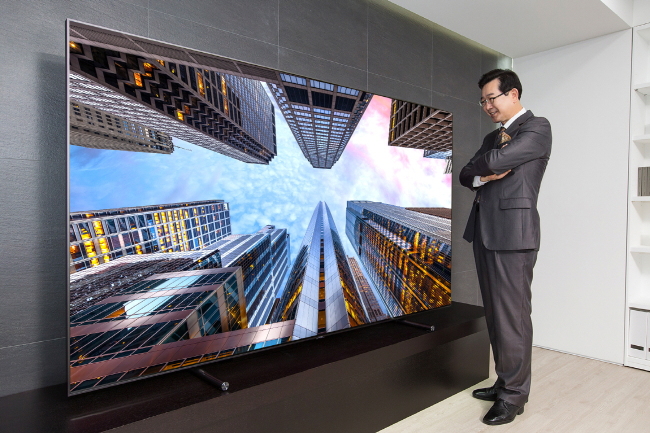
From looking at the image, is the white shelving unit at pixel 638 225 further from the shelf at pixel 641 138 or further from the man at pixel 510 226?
the man at pixel 510 226

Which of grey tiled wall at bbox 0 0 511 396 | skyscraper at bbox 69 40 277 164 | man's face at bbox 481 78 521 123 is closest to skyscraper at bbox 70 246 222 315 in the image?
grey tiled wall at bbox 0 0 511 396

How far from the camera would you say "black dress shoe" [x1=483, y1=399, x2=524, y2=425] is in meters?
2.21

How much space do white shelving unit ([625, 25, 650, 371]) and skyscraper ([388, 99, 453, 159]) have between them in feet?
5.59

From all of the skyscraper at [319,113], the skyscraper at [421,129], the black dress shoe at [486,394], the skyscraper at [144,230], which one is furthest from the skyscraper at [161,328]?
the black dress shoe at [486,394]

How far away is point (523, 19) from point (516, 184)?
5.50 ft

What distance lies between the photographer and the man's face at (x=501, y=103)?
2.32 meters

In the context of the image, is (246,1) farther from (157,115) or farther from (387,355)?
(387,355)

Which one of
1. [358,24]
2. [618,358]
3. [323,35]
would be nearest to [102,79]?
[323,35]

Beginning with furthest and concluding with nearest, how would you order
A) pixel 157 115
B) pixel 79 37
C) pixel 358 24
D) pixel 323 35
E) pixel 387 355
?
pixel 358 24 → pixel 323 35 → pixel 387 355 → pixel 157 115 → pixel 79 37

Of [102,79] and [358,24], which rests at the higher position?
[358,24]

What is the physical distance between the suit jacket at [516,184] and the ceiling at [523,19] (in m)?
1.10

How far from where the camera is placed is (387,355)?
201cm

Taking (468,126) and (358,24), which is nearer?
(358,24)

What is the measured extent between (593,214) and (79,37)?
375cm
